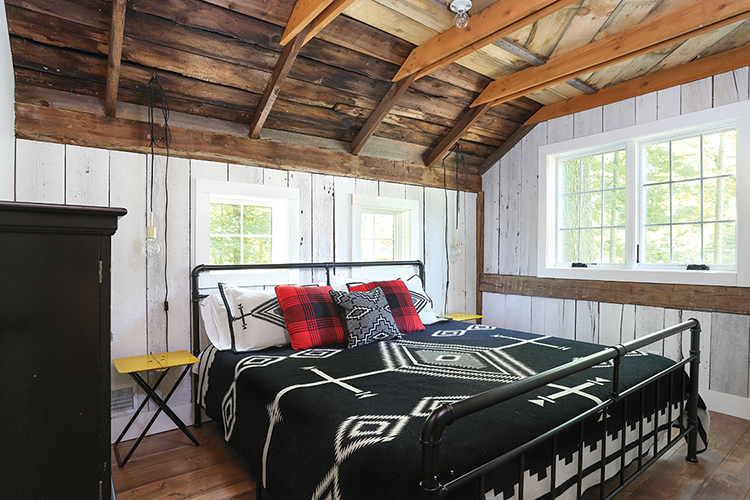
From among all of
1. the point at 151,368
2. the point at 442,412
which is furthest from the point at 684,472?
the point at 151,368

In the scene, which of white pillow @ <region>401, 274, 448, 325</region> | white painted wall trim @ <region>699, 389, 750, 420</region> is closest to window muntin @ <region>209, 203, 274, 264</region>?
white pillow @ <region>401, 274, 448, 325</region>

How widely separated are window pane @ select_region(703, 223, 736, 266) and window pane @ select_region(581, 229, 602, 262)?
0.74 m

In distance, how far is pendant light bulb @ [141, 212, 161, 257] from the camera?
2.59 metres

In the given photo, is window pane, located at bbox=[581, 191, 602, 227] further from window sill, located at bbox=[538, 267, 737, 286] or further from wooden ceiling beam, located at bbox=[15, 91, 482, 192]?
wooden ceiling beam, located at bbox=[15, 91, 482, 192]

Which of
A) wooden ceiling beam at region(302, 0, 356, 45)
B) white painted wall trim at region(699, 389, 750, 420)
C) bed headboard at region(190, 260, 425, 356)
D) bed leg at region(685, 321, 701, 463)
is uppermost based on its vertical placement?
wooden ceiling beam at region(302, 0, 356, 45)

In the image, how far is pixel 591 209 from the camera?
3.77 metres

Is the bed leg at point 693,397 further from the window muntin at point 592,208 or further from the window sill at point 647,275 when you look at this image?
the window muntin at point 592,208

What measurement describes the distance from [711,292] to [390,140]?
2.64m

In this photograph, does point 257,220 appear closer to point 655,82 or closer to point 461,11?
point 461,11

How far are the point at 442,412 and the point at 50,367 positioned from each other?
843 millimetres

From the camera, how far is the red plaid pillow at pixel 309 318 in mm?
2564

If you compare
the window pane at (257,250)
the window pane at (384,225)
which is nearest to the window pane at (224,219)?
the window pane at (257,250)

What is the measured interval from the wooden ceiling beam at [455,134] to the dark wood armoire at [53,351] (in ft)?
10.7

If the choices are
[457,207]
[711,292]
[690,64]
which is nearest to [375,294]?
[457,207]
